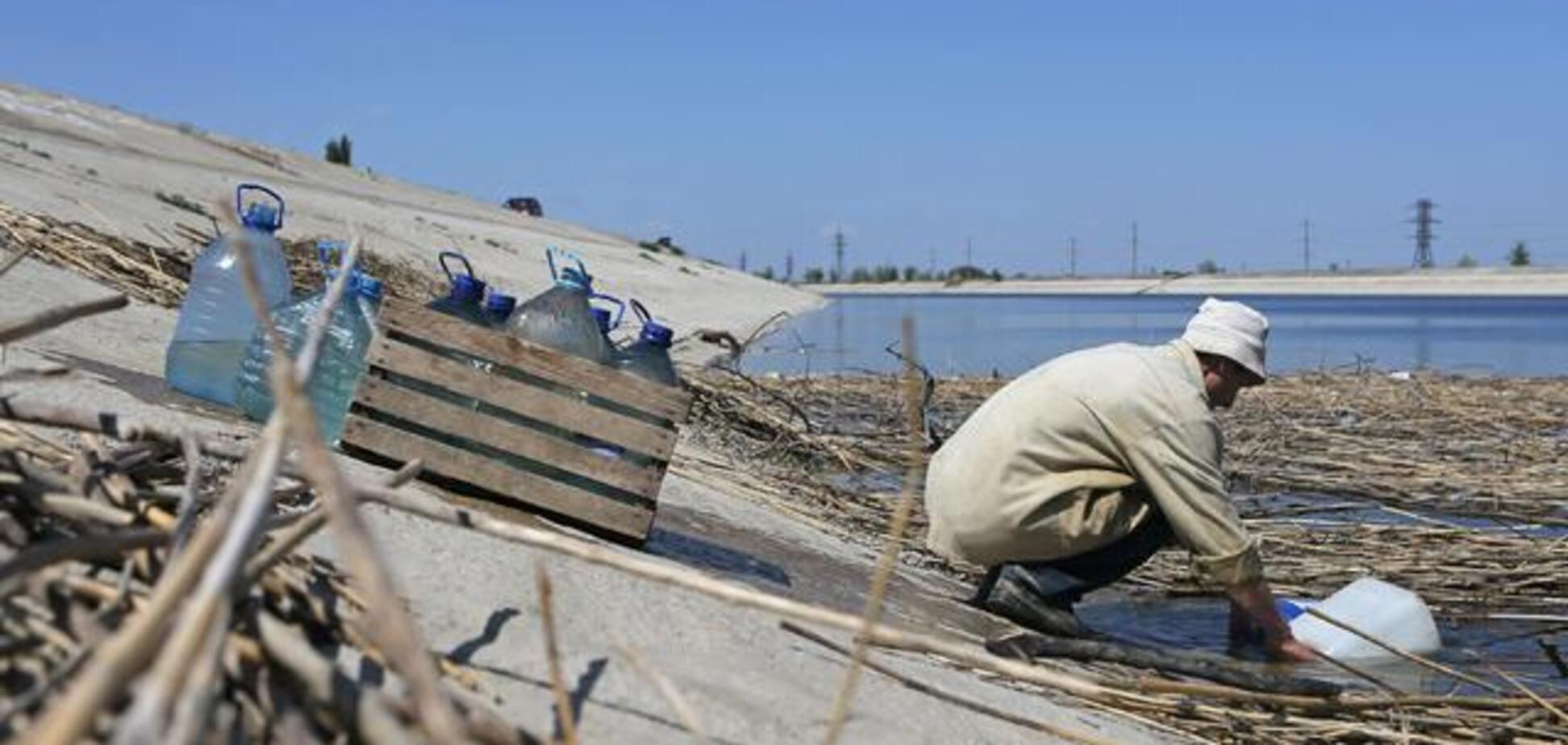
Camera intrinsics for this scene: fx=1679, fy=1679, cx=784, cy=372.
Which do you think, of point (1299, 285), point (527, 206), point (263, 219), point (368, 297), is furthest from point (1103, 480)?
point (1299, 285)

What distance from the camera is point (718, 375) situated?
10391 millimetres

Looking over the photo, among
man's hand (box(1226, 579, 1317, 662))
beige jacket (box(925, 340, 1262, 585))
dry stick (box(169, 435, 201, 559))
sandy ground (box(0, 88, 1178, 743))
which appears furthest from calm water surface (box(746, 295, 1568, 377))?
dry stick (box(169, 435, 201, 559))

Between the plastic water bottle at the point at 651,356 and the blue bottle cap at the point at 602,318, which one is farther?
the blue bottle cap at the point at 602,318

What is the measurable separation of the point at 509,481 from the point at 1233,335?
7.36ft

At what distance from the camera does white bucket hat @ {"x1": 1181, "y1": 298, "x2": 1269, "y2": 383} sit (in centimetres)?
516

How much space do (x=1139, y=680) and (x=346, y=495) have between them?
3.10 meters

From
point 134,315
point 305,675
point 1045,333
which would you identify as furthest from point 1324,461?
point 1045,333

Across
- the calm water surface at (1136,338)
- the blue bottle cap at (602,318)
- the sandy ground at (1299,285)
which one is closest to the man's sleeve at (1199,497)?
the blue bottle cap at (602,318)

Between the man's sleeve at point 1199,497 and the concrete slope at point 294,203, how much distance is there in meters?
3.41

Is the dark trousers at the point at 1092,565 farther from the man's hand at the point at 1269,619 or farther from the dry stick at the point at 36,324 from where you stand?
the dry stick at the point at 36,324

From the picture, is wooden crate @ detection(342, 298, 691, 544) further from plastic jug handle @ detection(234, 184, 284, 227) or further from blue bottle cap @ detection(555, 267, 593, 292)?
plastic jug handle @ detection(234, 184, 284, 227)

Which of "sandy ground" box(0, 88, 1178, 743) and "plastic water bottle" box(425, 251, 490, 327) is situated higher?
"plastic water bottle" box(425, 251, 490, 327)

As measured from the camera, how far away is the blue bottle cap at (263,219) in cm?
522

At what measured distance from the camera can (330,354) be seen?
520 cm
